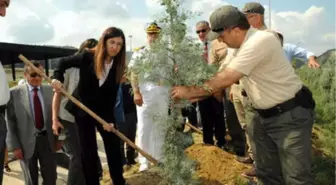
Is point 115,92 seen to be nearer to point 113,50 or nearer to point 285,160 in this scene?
point 113,50

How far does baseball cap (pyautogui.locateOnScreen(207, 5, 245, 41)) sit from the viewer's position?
11.1 ft

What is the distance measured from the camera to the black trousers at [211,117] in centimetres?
651

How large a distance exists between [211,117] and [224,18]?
332 centimetres

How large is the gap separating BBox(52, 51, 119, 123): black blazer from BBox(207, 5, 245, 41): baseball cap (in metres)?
1.55

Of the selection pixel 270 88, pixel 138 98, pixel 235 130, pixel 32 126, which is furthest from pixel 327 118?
pixel 32 126

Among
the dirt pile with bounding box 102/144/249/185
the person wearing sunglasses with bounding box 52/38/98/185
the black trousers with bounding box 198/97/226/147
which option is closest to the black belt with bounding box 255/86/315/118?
the dirt pile with bounding box 102/144/249/185

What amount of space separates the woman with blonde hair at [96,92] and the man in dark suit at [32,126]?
2.45ft

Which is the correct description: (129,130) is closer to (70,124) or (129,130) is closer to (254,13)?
(70,124)

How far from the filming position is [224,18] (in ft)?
11.1

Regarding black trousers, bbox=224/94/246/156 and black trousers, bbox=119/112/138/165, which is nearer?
black trousers, bbox=224/94/246/156

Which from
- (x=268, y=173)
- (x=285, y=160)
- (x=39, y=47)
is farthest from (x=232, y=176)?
(x=39, y=47)

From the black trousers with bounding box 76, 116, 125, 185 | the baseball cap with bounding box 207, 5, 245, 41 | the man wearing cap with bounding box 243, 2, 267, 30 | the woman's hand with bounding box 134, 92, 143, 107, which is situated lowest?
the black trousers with bounding box 76, 116, 125, 185

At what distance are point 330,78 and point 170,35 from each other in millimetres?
3954

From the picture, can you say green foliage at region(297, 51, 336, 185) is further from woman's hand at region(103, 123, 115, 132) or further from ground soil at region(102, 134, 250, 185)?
woman's hand at region(103, 123, 115, 132)
